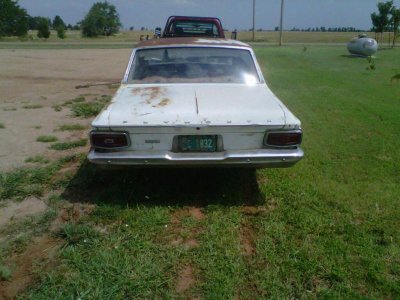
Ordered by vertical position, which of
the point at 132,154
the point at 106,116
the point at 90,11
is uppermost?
the point at 90,11

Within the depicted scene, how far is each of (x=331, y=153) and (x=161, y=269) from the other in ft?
10.5

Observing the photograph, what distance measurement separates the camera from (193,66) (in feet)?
14.1

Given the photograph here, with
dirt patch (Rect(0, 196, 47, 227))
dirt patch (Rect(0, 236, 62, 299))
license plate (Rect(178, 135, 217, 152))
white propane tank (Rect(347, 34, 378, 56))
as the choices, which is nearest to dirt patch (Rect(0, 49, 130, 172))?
dirt patch (Rect(0, 196, 47, 227))

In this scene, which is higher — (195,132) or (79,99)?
(195,132)

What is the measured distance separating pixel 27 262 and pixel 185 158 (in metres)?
1.42

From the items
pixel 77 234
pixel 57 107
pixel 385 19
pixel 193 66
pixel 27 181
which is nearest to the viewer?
pixel 77 234

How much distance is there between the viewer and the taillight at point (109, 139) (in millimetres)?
3096

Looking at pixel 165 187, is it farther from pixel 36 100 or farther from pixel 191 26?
pixel 191 26

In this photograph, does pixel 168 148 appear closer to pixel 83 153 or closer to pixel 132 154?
pixel 132 154

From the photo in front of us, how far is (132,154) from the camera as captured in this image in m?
3.15

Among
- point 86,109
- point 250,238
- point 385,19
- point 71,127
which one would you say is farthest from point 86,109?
point 385,19

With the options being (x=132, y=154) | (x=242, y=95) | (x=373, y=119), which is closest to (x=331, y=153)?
(x=242, y=95)

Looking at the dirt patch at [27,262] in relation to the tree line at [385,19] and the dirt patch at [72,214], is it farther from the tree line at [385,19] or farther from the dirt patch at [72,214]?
the tree line at [385,19]

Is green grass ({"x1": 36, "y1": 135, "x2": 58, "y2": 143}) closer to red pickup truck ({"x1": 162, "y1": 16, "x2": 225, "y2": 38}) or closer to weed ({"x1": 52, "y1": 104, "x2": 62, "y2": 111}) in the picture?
weed ({"x1": 52, "y1": 104, "x2": 62, "y2": 111})
